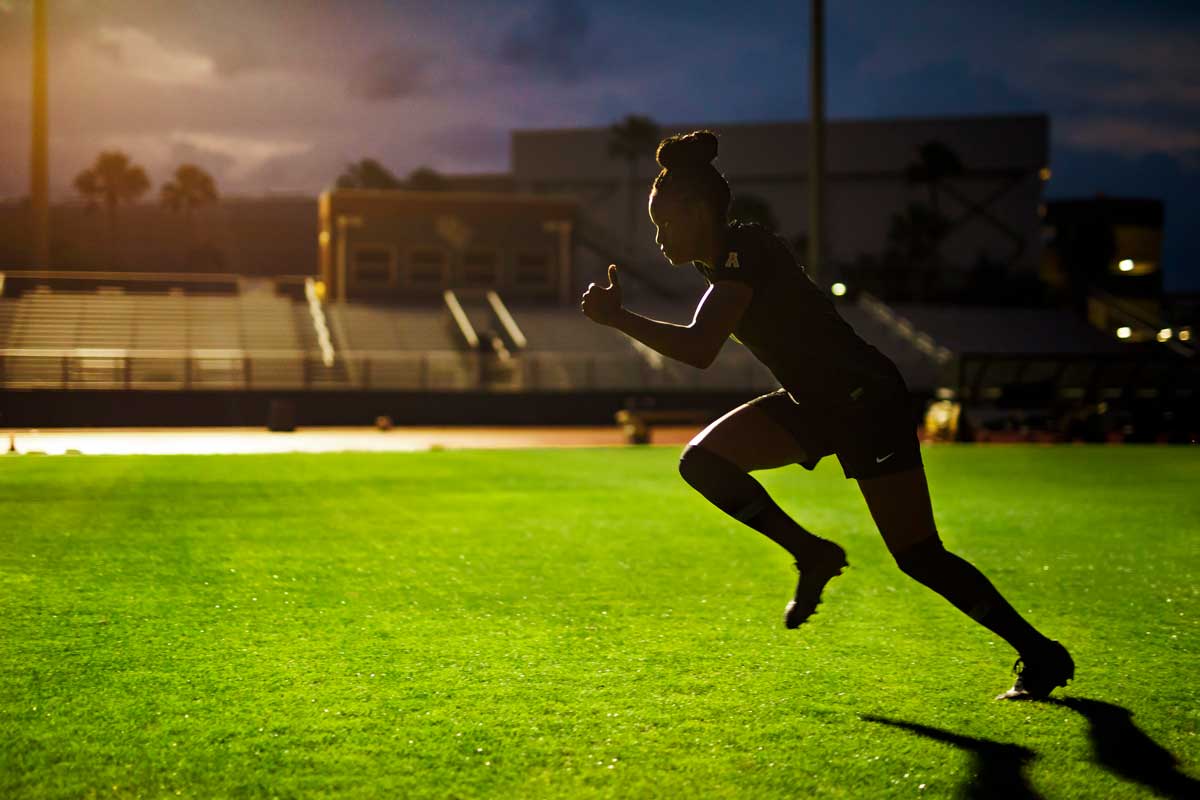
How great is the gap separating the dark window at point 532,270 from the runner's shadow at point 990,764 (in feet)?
155

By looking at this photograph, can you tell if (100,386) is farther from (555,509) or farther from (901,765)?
(901,765)

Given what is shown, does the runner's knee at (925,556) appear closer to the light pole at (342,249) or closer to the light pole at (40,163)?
the light pole at (40,163)

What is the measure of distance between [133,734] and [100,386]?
28683mm

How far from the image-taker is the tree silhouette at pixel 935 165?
208 ft

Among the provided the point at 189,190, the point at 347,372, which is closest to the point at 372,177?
the point at 189,190

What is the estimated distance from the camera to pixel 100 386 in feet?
99.9

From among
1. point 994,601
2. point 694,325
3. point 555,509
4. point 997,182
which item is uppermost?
point 997,182

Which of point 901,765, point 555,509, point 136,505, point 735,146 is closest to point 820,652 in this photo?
point 901,765

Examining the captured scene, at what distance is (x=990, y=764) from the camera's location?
11.9 ft

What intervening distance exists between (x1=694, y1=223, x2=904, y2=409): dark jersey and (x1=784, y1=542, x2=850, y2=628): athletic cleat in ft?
1.90

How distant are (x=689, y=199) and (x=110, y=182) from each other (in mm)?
76698

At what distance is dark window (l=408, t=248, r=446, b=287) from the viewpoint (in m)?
49.9

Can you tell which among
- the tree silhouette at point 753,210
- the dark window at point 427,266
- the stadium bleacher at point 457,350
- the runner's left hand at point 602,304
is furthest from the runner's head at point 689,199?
the tree silhouette at point 753,210

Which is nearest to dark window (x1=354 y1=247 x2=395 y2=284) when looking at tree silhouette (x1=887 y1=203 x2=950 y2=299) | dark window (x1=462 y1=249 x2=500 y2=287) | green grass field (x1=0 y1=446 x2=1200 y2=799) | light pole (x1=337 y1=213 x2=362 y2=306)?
light pole (x1=337 y1=213 x2=362 y2=306)
